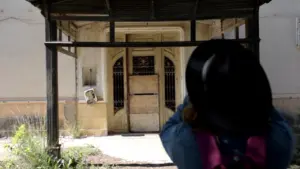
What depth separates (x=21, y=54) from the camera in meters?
8.16

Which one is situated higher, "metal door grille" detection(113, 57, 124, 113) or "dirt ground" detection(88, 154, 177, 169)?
"metal door grille" detection(113, 57, 124, 113)

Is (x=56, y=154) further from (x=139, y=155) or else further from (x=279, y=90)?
(x=279, y=90)

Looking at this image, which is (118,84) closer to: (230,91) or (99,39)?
(99,39)

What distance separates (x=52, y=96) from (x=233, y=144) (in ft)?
14.0

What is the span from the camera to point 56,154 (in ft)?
16.5

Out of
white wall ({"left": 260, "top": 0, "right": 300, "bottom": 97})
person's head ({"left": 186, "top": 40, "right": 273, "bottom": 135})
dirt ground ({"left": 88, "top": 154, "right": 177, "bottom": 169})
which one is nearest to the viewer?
person's head ({"left": 186, "top": 40, "right": 273, "bottom": 135})

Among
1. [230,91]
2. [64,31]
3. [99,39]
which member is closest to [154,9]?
[64,31]

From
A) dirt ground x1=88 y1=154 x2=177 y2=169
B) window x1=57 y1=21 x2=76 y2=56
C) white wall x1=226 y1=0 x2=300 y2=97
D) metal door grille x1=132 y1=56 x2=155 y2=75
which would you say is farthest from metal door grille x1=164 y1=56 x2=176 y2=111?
dirt ground x1=88 y1=154 x2=177 y2=169

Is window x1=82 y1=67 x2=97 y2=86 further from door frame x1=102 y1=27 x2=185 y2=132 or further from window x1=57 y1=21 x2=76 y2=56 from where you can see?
window x1=57 y1=21 x2=76 y2=56

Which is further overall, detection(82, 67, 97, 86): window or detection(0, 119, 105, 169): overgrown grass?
detection(82, 67, 97, 86): window

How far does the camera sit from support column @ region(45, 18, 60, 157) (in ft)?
16.6

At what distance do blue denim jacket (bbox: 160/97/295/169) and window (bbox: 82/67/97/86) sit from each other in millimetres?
7253

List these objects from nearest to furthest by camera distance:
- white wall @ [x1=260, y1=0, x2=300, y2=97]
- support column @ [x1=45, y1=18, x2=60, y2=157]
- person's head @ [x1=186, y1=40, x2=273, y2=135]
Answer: person's head @ [x1=186, y1=40, x2=273, y2=135]
support column @ [x1=45, y1=18, x2=60, y2=157]
white wall @ [x1=260, y1=0, x2=300, y2=97]

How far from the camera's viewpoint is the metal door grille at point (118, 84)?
867 centimetres
